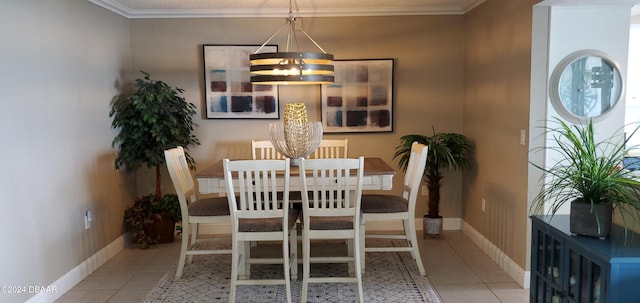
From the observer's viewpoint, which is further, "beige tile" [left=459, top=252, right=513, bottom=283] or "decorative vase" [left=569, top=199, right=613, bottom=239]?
"beige tile" [left=459, top=252, right=513, bottom=283]

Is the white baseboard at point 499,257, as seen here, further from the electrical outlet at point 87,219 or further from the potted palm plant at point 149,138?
the electrical outlet at point 87,219

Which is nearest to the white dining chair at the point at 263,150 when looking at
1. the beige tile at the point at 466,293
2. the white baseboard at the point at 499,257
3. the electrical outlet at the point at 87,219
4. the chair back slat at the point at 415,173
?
the chair back slat at the point at 415,173

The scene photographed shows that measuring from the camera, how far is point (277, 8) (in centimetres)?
436

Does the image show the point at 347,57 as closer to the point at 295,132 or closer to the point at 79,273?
the point at 295,132

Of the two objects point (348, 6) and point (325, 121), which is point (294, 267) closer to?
point (325, 121)

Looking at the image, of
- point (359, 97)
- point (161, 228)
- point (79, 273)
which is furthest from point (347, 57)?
point (79, 273)

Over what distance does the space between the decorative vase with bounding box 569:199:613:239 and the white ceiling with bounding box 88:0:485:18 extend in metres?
2.66

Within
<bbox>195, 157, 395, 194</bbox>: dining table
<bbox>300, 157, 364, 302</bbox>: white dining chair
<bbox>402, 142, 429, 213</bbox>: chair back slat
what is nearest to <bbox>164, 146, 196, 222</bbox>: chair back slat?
<bbox>195, 157, 395, 194</bbox>: dining table

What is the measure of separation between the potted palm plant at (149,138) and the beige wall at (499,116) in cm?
268

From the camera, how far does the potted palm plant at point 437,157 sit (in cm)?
408

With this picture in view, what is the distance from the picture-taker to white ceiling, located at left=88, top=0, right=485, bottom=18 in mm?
4109

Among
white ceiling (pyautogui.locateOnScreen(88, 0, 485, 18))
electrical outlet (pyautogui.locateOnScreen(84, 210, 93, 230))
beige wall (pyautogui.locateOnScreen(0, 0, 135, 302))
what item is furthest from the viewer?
white ceiling (pyautogui.locateOnScreen(88, 0, 485, 18))

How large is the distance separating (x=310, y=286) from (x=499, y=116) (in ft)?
→ 6.47

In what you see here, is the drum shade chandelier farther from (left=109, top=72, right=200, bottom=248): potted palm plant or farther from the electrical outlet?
the electrical outlet
